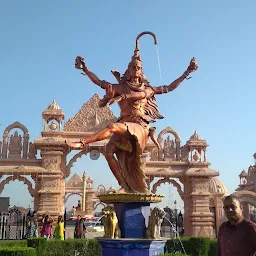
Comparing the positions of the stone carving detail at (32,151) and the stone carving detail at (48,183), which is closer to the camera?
the stone carving detail at (48,183)

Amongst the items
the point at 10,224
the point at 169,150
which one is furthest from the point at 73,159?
the point at 169,150

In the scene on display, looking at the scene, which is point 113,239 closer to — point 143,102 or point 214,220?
point 143,102

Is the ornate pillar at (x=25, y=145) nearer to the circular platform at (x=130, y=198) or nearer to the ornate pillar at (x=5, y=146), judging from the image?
the ornate pillar at (x=5, y=146)

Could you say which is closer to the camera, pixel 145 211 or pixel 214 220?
pixel 145 211

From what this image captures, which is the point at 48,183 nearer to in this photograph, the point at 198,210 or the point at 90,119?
the point at 90,119

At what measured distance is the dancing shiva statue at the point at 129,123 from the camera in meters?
5.92

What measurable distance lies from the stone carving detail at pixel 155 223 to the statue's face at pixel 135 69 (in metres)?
2.44

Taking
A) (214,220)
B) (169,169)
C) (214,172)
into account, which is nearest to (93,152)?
(169,169)

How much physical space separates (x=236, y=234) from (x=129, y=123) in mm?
3410

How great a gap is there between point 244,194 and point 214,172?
259 cm

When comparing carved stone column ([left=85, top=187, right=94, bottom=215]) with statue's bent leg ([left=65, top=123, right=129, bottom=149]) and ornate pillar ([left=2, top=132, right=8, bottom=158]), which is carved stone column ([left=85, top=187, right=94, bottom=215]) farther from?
statue's bent leg ([left=65, top=123, right=129, bottom=149])

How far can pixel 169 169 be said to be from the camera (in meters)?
17.1

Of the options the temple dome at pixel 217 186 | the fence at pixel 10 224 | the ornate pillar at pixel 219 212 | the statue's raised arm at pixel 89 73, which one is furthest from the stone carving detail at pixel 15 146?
the temple dome at pixel 217 186

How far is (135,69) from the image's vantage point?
6312 millimetres
